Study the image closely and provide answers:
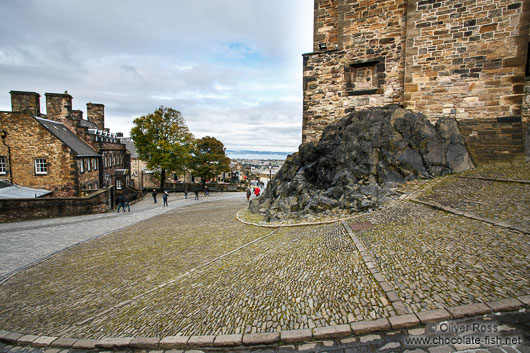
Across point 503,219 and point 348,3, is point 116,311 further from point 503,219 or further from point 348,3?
point 348,3

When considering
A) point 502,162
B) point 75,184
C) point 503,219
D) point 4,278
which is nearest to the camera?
point 503,219

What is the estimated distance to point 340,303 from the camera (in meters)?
4.14

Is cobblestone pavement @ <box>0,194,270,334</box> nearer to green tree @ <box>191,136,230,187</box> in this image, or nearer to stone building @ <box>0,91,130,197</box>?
stone building @ <box>0,91,130,197</box>

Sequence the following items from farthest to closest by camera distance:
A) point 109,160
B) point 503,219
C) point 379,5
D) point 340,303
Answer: point 109,160 → point 379,5 → point 503,219 → point 340,303

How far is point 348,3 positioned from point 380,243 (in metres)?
12.8

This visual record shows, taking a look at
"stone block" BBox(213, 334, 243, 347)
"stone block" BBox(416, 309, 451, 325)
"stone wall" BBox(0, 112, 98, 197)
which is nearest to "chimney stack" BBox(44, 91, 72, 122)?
"stone wall" BBox(0, 112, 98, 197)

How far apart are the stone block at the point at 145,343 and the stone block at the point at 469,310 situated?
441 centimetres

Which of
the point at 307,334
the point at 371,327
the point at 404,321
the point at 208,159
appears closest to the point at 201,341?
the point at 307,334

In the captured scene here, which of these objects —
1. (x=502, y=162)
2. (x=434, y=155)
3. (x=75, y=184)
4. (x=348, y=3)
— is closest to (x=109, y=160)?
(x=75, y=184)

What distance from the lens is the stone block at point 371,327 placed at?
3512mm

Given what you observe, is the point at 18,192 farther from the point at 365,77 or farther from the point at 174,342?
the point at 365,77

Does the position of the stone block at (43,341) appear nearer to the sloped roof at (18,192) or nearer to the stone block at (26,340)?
the stone block at (26,340)

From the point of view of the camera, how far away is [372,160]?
11.1 metres

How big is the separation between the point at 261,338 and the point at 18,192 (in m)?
26.1
